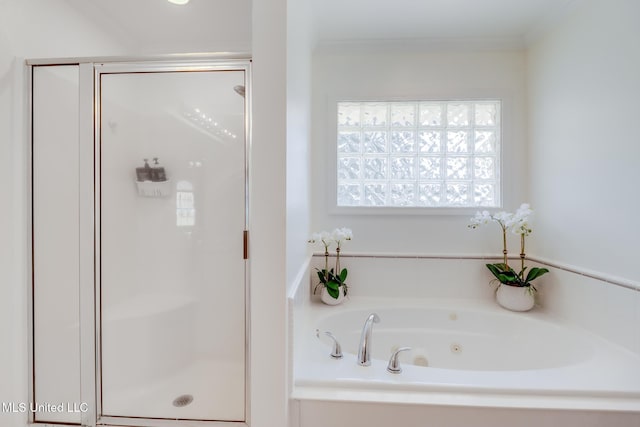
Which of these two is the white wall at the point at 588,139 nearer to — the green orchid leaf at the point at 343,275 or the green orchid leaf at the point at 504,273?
the green orchid leaf at the point at 504,273

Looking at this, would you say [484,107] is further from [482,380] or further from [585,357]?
[482,380]

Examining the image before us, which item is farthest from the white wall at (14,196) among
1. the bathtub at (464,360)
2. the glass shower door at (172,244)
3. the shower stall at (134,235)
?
the bathtub at (464,360)

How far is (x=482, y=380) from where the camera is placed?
118 centimetres

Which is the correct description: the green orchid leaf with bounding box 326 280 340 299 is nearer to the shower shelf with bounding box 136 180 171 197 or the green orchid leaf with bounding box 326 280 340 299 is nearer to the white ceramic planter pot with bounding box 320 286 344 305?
the white ceramic planter pot with bounding box 320 286 344 305

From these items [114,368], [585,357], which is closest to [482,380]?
[585,357]

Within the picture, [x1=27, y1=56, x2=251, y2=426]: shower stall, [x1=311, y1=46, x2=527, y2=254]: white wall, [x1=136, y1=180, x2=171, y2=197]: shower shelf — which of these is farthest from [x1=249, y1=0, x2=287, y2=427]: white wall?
[x1=311, y1=46, x2=527, y2=254]: white wall

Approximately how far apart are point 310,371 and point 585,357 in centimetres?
135

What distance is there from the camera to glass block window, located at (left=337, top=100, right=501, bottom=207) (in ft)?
7.17

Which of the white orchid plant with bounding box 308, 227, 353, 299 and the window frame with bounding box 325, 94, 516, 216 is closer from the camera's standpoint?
the white orchid plant with bounding box 308, 227, 353, 299

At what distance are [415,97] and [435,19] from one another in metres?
0.47

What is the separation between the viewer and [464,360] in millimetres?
1842

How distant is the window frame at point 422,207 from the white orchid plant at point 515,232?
18 cm

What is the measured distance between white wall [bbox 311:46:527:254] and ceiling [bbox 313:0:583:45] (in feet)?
0.34

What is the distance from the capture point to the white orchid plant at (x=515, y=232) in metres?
1.87
